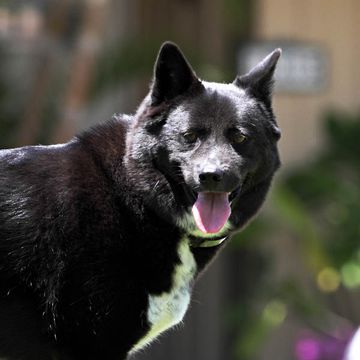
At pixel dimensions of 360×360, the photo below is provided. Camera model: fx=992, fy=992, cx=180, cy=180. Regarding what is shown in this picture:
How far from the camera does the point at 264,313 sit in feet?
28.6

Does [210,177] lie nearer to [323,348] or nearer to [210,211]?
[210,211]

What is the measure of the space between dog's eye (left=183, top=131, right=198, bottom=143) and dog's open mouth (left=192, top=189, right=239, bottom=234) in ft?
0.76

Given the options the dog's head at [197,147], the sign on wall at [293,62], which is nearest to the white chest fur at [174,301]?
the dog's head at [197,147]

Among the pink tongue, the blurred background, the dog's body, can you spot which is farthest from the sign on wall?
the pink tongue

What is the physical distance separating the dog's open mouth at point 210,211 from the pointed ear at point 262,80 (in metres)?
0.57

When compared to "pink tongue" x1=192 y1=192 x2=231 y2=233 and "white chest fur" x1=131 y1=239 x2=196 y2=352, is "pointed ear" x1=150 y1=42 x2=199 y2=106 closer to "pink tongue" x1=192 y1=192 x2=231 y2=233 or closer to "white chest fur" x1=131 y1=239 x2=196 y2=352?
"pink tongue" x1=192 y1=192 x2=231 y2=233

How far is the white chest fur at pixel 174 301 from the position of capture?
13.8 ft

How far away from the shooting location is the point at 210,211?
4.23m

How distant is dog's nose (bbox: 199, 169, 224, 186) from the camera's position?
4.09 metres

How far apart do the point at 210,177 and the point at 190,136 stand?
24 cm

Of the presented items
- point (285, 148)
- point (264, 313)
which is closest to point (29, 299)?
point (264, 313)

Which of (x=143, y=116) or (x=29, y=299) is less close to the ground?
(x=143, y=116)

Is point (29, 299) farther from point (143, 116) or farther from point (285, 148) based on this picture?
point (285, 148)

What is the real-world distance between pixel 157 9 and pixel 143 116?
609 cm
